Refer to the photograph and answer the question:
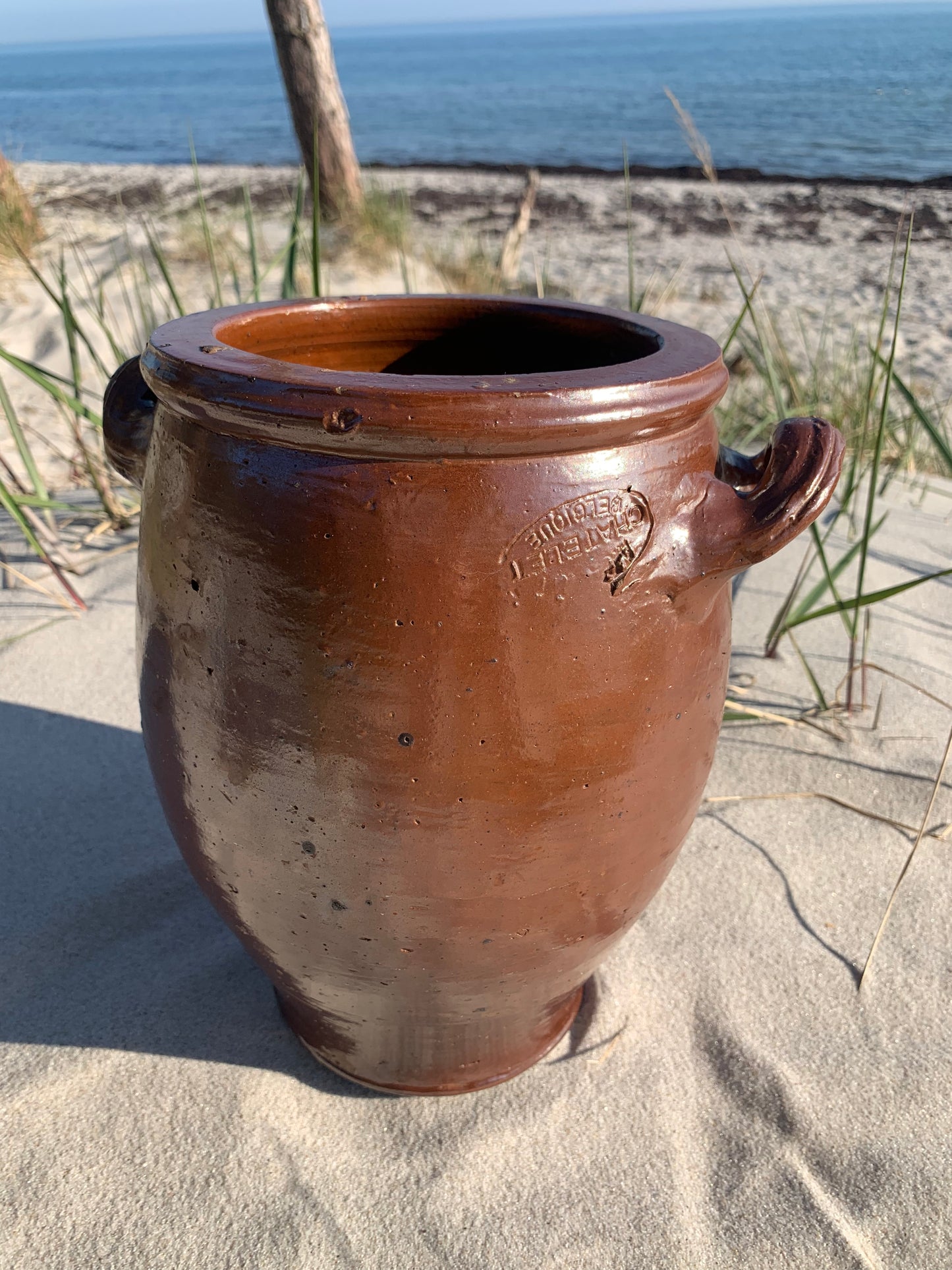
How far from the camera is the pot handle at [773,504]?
1.14m

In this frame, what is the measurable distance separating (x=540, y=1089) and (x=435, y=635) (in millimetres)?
906

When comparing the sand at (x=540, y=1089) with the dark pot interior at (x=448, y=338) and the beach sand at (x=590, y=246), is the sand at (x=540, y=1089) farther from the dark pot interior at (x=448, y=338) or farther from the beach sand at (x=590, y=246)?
the beach sand at (x=590, y=246)

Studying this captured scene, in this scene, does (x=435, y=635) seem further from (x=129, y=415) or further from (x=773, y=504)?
(x=129, y=415)

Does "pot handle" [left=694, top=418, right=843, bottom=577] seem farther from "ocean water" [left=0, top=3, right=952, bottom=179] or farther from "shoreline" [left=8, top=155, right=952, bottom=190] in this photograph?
"shoreline" [left=8, top=155, right=952, bottom=190]

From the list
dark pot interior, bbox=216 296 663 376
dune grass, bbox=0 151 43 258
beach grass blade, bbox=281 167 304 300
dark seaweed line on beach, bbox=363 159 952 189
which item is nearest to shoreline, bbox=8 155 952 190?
dark seaweed line on beach, bbox=363 159 952 189

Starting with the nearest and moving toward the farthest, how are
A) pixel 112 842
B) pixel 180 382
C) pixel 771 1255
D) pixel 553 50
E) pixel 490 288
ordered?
pixel 180 382 → pixel 771 1255 → pixel 112 842 → pixel 490 288 → pixel 553 50

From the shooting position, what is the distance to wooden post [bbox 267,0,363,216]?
6133 millimetres

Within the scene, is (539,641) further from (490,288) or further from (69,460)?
(490,288)

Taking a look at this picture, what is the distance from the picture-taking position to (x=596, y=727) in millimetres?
1125

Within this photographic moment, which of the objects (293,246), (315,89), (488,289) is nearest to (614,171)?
(315,89)

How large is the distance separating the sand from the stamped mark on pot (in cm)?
91

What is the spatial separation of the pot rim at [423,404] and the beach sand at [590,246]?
2.74 meters

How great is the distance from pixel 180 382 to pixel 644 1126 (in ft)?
4.08

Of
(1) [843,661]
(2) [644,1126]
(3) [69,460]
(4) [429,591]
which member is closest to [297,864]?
(4) [429,591]
